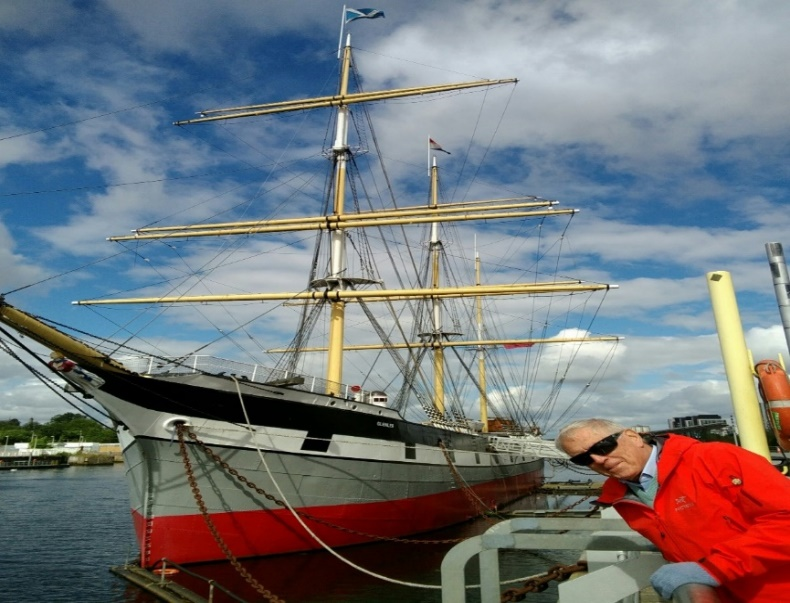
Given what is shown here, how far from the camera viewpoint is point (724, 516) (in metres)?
2.01

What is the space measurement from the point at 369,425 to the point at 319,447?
1.59m

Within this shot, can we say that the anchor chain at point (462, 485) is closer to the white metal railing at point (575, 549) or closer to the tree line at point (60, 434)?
the white metal railing at point (575, 549)

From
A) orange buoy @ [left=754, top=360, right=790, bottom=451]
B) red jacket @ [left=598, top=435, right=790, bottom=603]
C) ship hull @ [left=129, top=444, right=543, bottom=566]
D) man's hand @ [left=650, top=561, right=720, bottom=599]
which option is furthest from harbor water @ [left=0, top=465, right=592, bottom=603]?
man's hand @ [left=650, top=561, right=720, bottom=599]

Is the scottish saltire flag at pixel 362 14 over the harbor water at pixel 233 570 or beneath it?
over

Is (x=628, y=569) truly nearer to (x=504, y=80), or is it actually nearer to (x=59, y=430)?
(x=504, y=80)

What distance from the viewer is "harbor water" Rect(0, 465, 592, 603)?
10172mm

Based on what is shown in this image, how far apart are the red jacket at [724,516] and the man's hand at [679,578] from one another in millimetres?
37

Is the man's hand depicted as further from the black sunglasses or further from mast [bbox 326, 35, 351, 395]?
mast [bbox 326, 35, 351, 395]

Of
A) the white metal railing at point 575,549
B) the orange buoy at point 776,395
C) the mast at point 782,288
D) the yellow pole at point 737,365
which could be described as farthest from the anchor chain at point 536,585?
the mast at point 782,288

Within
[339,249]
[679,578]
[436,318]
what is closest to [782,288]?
[679,578]

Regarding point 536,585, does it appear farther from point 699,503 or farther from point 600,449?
point 699,503

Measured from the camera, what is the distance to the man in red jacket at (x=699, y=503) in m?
1.80

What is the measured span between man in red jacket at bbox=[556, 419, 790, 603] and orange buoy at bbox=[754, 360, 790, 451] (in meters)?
2.68

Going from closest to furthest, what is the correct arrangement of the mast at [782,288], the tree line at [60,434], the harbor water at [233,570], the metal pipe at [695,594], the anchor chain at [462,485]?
the metal pipe at [695,594] < the mast at [782,288] < the harbor water at [233,570] < the anchor chain at [462,485] < the tree line at [60,434]
